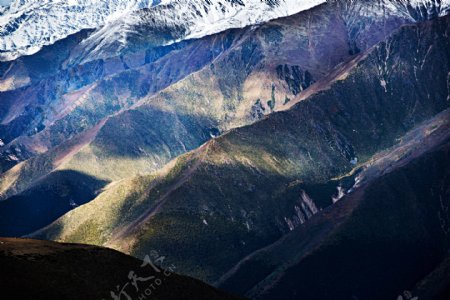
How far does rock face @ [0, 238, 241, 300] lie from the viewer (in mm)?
114312

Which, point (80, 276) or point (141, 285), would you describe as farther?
point (141, 285)

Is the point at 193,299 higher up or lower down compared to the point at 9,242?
lower down

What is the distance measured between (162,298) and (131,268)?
35.0ft

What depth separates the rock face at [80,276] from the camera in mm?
114312

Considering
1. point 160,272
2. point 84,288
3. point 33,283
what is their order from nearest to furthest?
point 33,283, point 84,288, point 160,272

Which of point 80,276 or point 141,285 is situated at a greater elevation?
point 80,276

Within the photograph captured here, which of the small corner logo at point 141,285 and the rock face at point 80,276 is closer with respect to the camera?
the rock face at point 80,276

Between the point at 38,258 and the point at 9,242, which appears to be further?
the point at 9,242

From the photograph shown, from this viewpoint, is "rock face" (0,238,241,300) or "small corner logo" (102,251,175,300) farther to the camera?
"small corner logo" (102,251,175,300)

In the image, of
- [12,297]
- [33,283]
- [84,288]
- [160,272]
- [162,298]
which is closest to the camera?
[12,297]

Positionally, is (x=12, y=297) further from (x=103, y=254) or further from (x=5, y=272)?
(x=103, y=254)

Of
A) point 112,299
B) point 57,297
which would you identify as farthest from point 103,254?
point 57,297

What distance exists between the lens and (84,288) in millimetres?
121438

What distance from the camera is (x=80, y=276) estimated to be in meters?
125
